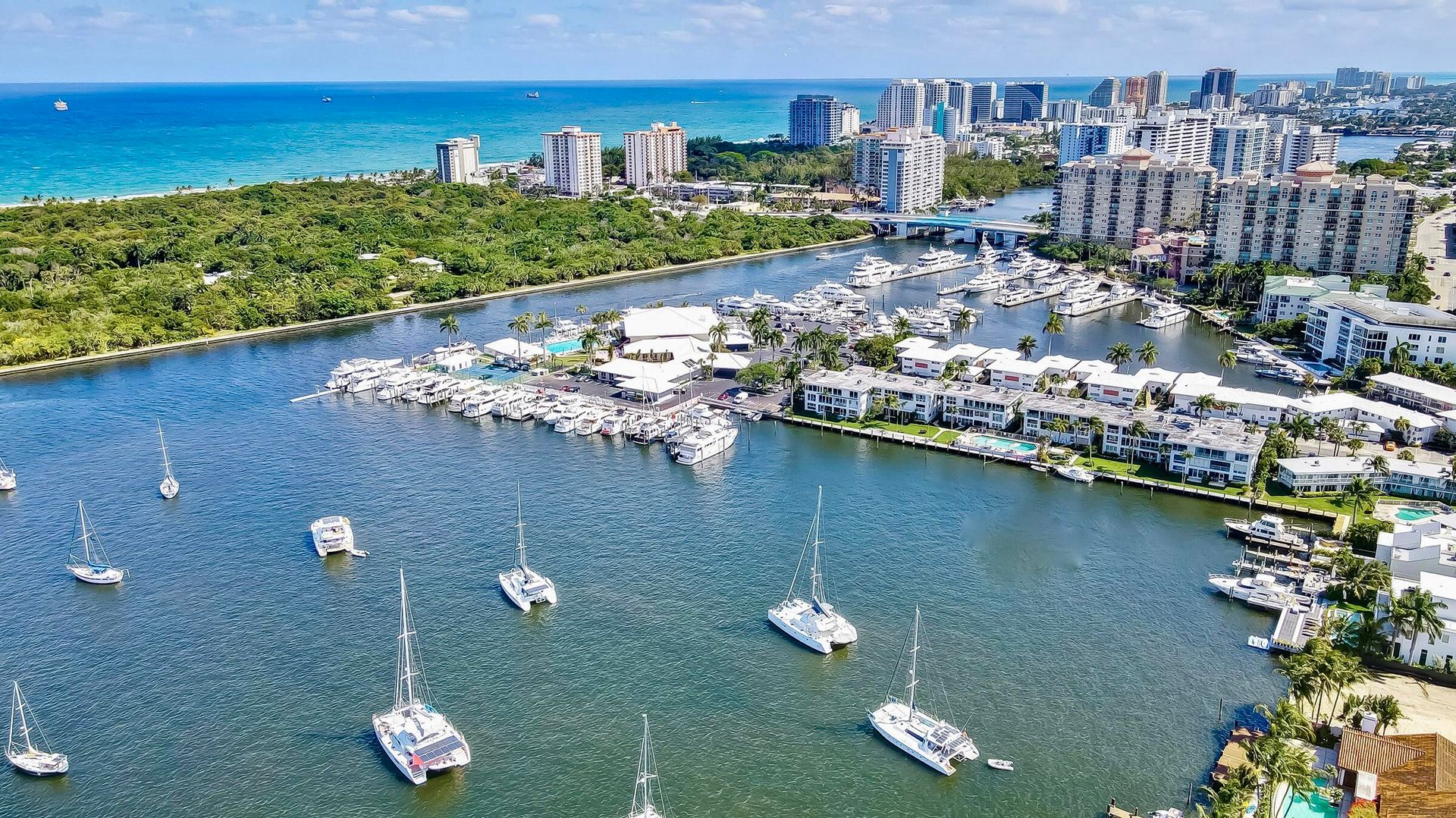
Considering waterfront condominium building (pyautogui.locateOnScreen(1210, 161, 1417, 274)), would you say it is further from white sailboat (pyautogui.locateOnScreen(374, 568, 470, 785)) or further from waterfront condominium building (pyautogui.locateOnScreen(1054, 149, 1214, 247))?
white sailboat (pyautogui.locateOnScreen(374, 568, 470, 785))

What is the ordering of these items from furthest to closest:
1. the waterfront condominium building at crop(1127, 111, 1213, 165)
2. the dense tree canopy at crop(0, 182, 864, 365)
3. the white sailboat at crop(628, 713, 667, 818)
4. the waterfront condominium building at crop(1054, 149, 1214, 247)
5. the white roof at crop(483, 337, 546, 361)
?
the waterfront condominium building at crop(1127, 111, 1213, 165) → the waterfront condominium building at crop(1054, 149, 1214, 247) → the dense tree canopy at crop(0, 182, 864, 365) → the white roof at crop(483, 337, 546, 361) → the white sailboat at crop(628, 713, 667, 818)

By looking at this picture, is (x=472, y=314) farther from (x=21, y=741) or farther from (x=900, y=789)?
(x=900, y=789)

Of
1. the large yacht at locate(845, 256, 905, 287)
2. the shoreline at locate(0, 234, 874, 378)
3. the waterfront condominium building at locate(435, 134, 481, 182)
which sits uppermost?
the waterfront condominium building at locate(435, 134, 481, 182)

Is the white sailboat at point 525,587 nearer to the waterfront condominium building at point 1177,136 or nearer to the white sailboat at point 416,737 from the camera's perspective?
the white sailboat at point 416,737

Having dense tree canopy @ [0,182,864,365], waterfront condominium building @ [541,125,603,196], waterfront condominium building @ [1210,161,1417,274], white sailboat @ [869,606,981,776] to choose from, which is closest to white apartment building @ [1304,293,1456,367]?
waterfront condominium building @ [1210,161,1417,274]

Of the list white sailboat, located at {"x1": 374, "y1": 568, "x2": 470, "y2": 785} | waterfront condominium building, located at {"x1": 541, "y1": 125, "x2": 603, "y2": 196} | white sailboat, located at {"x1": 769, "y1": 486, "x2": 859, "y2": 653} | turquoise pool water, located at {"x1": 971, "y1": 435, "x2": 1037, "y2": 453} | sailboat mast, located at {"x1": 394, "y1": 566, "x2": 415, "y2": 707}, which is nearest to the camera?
white sailboat, located at {"x1": 374, "y1": 568, "x2": 470, "y2": 785}

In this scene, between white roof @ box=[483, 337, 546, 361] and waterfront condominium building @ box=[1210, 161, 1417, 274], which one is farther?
waterfront condominium building @ box=[1210, 161, 1417, 274]

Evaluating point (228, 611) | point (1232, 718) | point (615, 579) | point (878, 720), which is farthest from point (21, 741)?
point (1232, 718)
